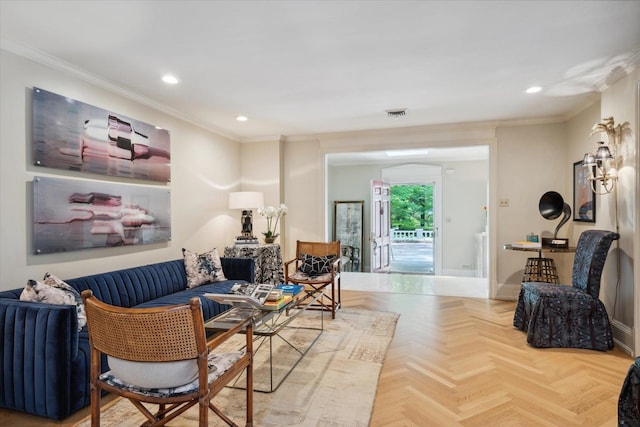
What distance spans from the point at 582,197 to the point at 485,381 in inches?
114

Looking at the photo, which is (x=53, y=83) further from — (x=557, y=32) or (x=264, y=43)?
(x=557, y=32)

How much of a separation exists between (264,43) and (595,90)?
3.50m

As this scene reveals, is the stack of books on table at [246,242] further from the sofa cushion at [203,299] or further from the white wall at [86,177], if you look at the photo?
the sofa cushion at [203,299]

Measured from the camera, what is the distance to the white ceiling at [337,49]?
7.18 ft

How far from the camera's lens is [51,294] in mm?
2291

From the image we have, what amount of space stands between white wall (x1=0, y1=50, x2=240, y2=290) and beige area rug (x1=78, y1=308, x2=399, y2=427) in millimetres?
1347

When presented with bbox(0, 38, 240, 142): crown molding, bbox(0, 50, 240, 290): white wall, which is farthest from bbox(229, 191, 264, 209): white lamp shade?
bbox(0, 38, 240, 142): crown molding

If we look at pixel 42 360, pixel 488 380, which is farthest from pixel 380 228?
pixel 42 360

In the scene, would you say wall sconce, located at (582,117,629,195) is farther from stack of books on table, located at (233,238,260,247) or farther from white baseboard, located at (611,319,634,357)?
stack of books on table, located at (233,238,260,247)

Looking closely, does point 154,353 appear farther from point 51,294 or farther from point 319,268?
point 319,268

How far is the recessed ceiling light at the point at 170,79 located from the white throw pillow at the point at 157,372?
2602 millimetres

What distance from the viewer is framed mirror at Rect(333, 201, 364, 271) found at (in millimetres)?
8273

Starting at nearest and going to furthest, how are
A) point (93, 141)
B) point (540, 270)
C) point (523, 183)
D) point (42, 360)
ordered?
point (42, 360), point (93, 141), point (540, 270), point (523, 183)

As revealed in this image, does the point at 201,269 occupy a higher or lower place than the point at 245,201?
lower
